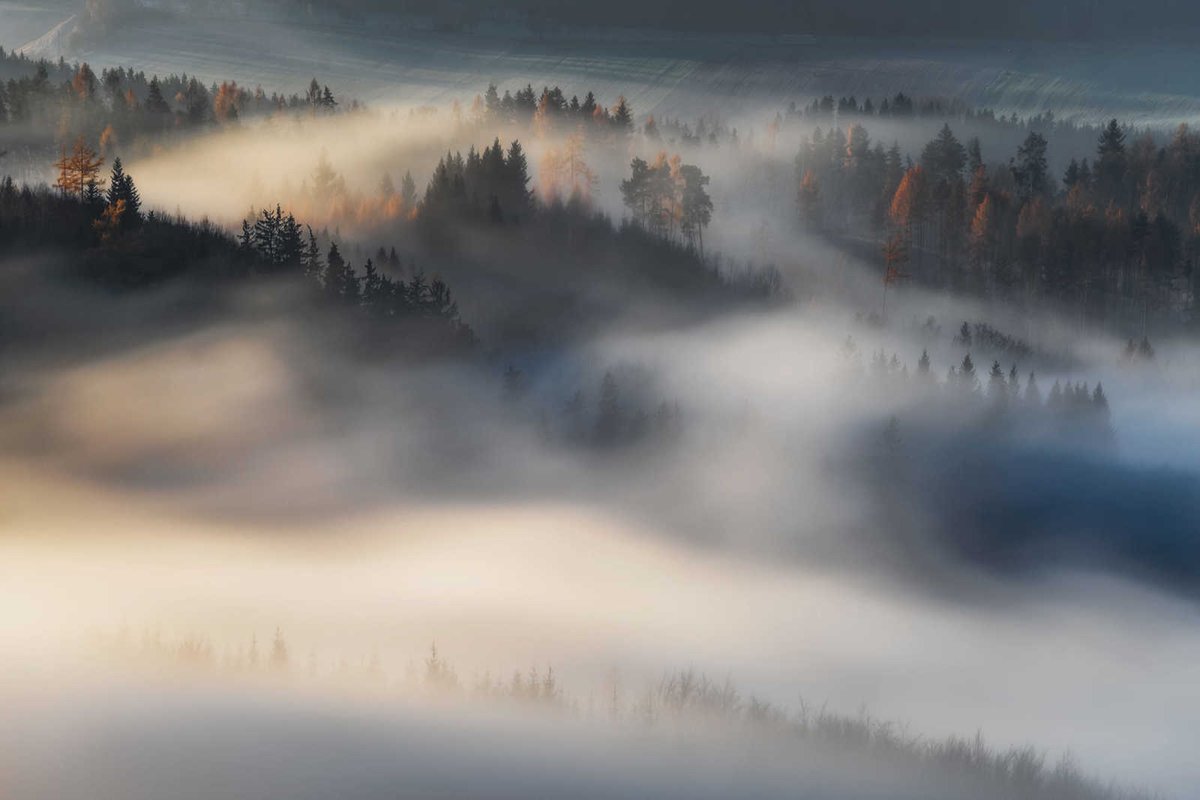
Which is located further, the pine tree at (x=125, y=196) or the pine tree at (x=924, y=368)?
the pine tree at (x=924, y=368)

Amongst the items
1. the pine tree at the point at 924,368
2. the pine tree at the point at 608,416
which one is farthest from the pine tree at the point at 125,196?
the pine tree at the point at 924,368

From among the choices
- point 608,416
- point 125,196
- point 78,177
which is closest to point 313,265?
point 125,196

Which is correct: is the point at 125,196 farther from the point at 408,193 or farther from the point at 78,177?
the point at 408,193

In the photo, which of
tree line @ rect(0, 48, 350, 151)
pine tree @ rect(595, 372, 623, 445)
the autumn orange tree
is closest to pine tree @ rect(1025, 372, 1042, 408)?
pine tree @ rect(595, 372, 623, 445)

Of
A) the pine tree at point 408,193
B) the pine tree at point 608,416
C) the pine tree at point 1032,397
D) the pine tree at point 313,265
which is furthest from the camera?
the pine tree at point 408,193

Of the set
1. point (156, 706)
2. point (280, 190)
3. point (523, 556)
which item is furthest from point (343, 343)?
point (156, 706)

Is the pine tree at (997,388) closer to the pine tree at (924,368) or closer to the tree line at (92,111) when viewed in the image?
the pine tree at (924,368)

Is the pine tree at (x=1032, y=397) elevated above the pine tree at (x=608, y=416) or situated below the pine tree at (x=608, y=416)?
above

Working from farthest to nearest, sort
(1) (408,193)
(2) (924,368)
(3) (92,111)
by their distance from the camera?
(3) (92,111), (1) (408,193), (2) (924,368)

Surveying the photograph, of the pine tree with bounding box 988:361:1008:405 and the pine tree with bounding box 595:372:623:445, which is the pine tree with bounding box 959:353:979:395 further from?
the pine tree with bounding box 595:372:623:445

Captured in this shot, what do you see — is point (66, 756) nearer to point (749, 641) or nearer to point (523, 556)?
point (749, 641)

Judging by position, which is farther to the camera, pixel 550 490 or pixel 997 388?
pixel 997 388
